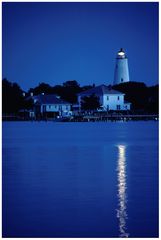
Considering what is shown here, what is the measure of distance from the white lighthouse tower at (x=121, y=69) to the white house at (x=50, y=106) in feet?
69.2

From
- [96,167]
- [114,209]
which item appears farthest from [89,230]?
[96,167]

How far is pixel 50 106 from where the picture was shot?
9294cm

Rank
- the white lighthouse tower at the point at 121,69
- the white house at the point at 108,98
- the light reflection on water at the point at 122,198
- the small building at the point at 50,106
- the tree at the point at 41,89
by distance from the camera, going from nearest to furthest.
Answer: the light reflection on water at the point at 122,198
the white house at the point at 108,98
the small building at the point at 50,106
the white lighthouse tower at the point at 121,69
the tree at the point at 41,89

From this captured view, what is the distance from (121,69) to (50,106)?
90.3 ft

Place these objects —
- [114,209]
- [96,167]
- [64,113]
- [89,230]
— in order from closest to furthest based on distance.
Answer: [89,230], [114,209], [96,167], [64,113]

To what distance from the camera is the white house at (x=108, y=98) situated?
90.6 m

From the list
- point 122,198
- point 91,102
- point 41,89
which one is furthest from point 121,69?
point 122,198

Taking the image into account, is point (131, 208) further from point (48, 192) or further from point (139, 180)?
point (139, 180)

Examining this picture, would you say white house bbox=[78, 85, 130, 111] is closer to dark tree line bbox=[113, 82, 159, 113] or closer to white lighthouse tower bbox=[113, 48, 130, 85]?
dark tree line bbox=[113, 82, 159, 113]

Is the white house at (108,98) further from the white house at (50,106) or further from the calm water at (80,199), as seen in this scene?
the calm water at (80,199)

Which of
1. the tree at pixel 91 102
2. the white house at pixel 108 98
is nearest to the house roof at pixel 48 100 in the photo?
the white house at pixel 108 98

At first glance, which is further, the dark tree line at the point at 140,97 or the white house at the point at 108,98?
the dark tree line at the point at 140,97

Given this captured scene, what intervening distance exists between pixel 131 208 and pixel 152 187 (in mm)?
3768

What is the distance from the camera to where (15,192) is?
17469 mm
